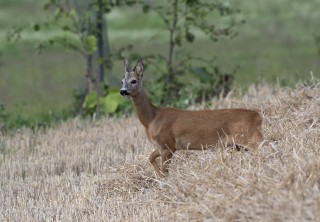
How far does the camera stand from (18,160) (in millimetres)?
12234

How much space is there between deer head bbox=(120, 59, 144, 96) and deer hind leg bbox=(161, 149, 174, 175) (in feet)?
2.24

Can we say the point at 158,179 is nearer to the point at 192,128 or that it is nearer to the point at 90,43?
the point at 192,128

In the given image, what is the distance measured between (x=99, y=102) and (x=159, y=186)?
652cm

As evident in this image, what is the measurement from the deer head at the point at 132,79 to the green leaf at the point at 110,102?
5.10 m

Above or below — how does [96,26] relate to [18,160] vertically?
above

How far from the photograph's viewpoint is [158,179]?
9.88m

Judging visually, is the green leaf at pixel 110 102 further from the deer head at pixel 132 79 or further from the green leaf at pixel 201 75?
the deer head at pixel 132 79

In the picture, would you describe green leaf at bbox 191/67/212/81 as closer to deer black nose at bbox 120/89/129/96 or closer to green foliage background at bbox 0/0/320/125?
green foliage background at bbox 0/0/320/125

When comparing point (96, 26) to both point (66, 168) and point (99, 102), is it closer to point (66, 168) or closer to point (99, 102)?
point (99, 102)

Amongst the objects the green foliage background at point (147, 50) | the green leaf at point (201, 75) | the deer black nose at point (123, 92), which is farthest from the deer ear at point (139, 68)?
the green foliage background at point (147, 50)

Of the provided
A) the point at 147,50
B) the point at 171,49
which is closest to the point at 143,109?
the point at 171,49

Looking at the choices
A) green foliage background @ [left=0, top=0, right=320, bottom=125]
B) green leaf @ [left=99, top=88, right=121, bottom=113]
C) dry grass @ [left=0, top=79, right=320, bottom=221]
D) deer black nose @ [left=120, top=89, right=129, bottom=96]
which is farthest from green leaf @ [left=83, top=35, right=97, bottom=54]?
deer black nose @ [left=120, top=89, right=129, bottom=96]

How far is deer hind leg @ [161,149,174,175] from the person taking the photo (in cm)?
1024

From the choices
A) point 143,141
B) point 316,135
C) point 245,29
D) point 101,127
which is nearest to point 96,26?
point 101,127
